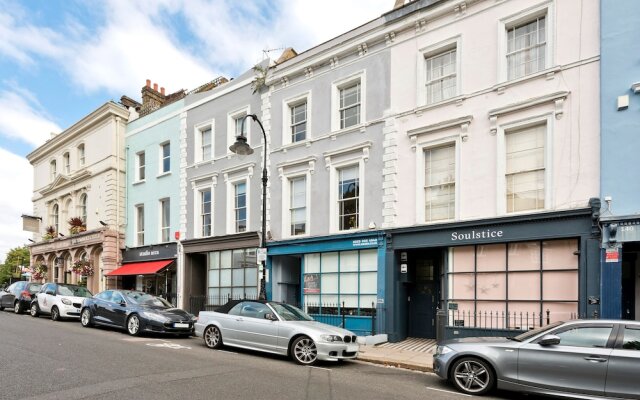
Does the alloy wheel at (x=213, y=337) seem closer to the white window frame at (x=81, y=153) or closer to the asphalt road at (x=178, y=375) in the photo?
the asphalt road at (x=178, y=375)

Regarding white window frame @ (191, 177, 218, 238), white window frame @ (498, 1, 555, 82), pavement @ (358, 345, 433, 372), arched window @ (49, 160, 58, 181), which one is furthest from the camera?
arched window @ (49, 160, 58, 181)

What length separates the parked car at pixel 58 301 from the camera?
17.1 m

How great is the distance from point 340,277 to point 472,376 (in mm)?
Answer: 7885

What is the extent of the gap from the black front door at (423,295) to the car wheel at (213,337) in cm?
634

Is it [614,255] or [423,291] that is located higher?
[614,255]

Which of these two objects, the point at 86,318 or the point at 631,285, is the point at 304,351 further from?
the point at 86,318

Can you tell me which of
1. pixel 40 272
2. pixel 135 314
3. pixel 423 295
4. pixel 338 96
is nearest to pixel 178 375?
pixel 135 314

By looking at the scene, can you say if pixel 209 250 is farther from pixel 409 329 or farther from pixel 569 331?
pixel 569 331

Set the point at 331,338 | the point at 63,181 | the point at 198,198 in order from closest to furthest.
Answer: the point at 331,338 < the point at 198,198 < the point at 63,181

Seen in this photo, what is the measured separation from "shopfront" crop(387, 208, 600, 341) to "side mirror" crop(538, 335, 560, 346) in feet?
14.0

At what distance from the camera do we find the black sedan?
1305 cm

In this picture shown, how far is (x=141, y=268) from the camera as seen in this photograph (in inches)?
881

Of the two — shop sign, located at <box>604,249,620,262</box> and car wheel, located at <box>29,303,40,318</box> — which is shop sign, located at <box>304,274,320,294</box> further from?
car wheel, located at <box>29,303,40,318</box>

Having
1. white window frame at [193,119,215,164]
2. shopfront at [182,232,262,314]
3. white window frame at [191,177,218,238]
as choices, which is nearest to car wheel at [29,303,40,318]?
shopfront at [182,232,262,314]
